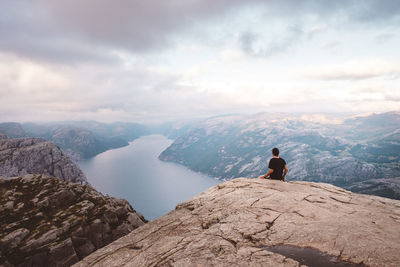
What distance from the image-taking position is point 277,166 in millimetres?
21047

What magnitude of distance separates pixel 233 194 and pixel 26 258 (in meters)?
32.7

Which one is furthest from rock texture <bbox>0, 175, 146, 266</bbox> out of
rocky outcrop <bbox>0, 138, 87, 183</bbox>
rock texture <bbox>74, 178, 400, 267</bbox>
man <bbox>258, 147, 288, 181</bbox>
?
rocky outcrop <bbox>0, 138, 87, 183</bbox>

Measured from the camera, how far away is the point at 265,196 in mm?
17234

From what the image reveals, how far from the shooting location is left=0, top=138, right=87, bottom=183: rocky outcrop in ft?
381

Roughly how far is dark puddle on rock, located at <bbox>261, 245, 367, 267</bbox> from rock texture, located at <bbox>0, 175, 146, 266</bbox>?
3340 centimetres

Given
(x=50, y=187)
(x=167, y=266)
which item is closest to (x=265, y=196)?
(x=167, y=266)

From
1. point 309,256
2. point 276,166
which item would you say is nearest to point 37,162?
point 276,166

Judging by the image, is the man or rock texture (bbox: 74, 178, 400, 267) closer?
rock texture (bbox: 74, 178, 400, 267)

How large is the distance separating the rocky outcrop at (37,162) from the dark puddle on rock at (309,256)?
12874 centimetres

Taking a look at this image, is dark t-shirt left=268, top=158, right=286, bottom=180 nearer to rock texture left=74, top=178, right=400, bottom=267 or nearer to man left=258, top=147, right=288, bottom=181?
man left=258, top=147, right=288, bottom=181

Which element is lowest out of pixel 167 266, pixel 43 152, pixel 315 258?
pixel 43 152

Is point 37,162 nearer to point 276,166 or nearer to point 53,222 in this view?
point 53,222

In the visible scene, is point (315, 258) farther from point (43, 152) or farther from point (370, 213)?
point (43, 152)

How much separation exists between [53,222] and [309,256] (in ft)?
138
